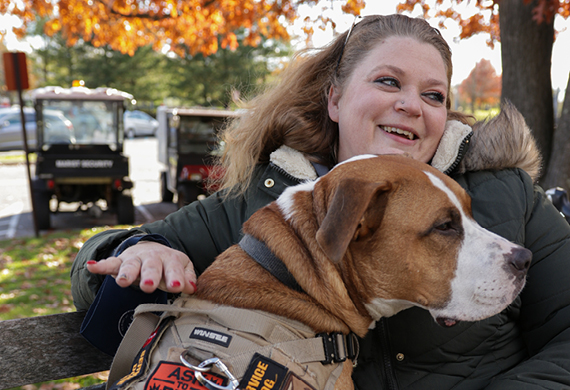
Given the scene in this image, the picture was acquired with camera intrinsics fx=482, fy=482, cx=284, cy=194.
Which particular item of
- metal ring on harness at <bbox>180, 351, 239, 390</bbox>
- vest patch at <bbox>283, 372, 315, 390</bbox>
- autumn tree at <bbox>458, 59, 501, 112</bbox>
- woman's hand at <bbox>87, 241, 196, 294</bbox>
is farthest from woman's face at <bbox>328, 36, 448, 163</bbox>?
autumn tree at <bbox>458, 59, 501, 112</bbox>

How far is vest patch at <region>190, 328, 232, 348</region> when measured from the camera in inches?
65.7

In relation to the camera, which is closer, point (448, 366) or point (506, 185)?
point (448, 366)

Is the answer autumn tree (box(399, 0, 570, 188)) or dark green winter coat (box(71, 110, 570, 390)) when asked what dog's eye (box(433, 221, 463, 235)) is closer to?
dark green winter coat (box(71, 110, 570, 390))

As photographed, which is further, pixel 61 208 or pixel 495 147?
pixel 61 208

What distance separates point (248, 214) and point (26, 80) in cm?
829

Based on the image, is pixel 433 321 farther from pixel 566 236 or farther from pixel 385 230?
pixel 566 236

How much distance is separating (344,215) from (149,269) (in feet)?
2.51

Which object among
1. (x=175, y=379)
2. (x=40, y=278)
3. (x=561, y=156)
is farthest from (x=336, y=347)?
(x=40, y=278)

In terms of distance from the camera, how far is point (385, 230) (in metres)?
1.92

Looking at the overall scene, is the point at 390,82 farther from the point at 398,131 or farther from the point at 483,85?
the point at 483,85

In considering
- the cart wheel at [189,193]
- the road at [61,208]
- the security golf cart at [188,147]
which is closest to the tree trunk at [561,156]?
the security golf cart at [188,147]

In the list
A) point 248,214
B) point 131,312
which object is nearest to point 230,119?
point 248,214

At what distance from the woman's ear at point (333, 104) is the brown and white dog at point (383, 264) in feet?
2.91

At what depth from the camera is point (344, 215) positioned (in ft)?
5.70
